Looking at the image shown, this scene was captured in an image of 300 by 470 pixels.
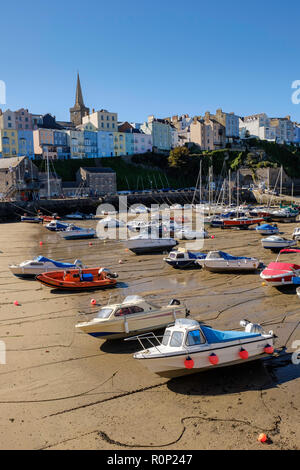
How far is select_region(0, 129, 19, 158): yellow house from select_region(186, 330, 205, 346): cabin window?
257ft

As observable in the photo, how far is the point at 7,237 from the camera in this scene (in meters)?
36.2

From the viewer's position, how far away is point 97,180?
70312 mm

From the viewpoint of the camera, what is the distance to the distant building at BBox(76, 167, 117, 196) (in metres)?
69.6

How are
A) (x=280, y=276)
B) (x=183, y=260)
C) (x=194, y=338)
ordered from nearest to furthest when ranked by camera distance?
1. (x=194, y=338)
2. (x=280, y=276)
3. (x=183, y=260)

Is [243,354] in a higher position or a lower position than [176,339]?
lower

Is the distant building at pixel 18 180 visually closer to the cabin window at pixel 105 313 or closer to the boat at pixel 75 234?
the boat at pixel 75 234

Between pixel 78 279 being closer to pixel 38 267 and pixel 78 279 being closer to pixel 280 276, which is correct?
pixel 38 267

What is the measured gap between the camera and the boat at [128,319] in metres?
12.0

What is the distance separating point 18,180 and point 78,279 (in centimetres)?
4585

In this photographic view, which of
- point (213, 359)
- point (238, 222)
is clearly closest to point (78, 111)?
point (238, 222)

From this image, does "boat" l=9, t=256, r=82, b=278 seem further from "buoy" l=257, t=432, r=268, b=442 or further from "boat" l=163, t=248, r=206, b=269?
"buoy" l=257, t=432, r=268, b=442

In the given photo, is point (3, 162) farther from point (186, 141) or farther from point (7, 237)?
point (186, 141)

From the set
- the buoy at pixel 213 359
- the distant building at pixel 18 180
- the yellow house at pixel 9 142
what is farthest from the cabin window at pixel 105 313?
the yellow house at pixel 9 142
